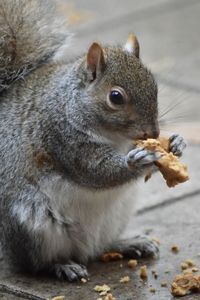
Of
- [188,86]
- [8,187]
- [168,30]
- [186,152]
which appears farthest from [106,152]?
[168,30]

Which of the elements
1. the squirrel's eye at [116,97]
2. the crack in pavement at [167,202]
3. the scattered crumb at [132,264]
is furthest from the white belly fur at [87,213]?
the crack in pavement at [167,202]

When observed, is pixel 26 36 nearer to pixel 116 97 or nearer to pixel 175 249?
pixel 116 97

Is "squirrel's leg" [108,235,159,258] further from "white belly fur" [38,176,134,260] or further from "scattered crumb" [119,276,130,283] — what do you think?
"scattered crumb" [119,276,130,283]

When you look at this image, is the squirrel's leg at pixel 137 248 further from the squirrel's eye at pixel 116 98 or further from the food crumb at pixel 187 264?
the squirrel's eye at pixel 116 98

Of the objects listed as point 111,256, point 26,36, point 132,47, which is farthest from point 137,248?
point 26,36

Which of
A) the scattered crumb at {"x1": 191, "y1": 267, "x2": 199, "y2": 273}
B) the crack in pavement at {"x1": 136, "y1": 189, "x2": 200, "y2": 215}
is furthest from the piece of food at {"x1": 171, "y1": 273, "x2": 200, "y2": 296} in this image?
the crack in pavement at {"x1": 136, "y1": 189, "x2": 200, "y2": 215}

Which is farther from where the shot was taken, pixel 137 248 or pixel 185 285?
pixel 137 248

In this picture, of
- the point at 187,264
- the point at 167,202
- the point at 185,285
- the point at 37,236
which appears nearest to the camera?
the point at 185,285
